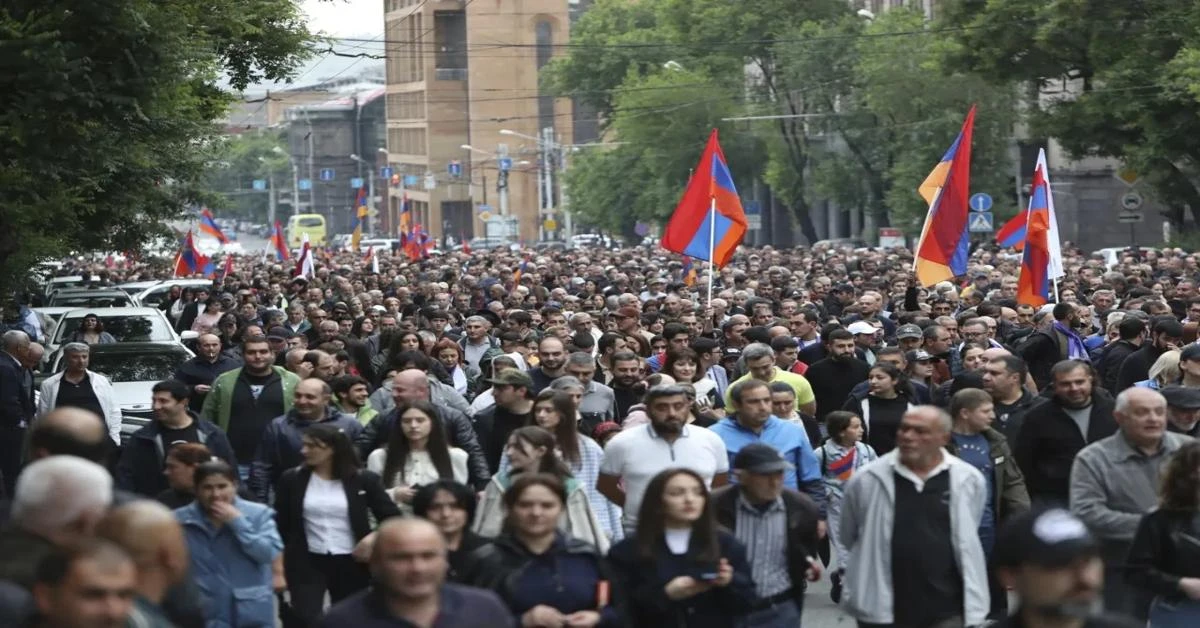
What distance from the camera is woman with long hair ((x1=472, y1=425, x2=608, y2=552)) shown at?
28.4 feet

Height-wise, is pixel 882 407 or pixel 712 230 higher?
pixel 712 230

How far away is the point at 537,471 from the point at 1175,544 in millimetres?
2566

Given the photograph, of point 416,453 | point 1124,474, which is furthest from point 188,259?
point 1124,474

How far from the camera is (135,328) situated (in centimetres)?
2347

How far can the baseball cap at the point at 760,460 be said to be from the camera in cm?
837

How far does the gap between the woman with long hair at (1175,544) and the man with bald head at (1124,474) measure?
0.59 meters

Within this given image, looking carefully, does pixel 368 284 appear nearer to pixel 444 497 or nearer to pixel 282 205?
pixel 444 497

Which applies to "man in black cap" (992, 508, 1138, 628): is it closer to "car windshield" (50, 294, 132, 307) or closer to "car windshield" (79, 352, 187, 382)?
"car windshield" (79, 352, 187, 382)

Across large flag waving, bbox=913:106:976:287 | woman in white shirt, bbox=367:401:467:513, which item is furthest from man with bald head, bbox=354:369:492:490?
large flag waving, bbox=913:106:976:287

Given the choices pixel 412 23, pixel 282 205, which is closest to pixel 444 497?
pixel 412 23

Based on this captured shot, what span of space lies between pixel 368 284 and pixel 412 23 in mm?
94221

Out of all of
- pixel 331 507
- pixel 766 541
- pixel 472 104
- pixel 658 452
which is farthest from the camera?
pixel 472 104

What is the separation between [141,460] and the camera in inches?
445

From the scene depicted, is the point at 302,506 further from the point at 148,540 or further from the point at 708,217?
the point at 708,217
